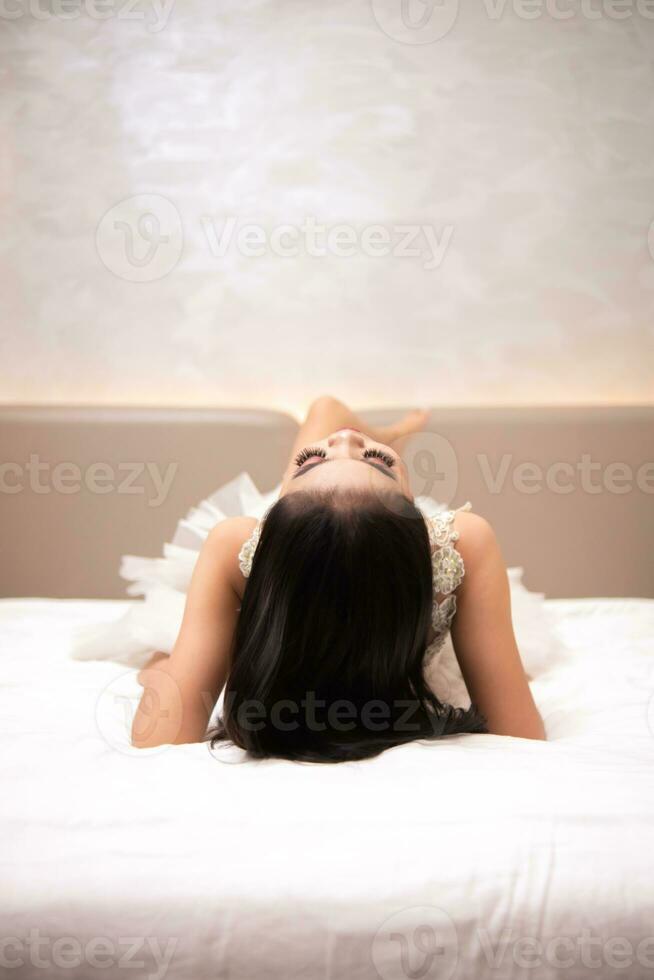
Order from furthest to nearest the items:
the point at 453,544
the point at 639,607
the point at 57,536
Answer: the point at 57,536
the point at 639,607
the point at 453,544

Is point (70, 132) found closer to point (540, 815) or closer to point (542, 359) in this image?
point (542, 359)

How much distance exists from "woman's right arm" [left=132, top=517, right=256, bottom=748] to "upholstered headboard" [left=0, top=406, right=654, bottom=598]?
911mm

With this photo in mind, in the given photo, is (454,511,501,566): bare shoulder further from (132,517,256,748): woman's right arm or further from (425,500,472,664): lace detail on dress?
(132,517,256,748): woman's right arm

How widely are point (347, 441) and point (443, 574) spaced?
10.4 inches

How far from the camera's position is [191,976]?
708 mm

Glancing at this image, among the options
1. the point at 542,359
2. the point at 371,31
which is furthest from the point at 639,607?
the point at 371,31

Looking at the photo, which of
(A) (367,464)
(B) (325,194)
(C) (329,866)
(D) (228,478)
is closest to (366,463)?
(A) (367,464)

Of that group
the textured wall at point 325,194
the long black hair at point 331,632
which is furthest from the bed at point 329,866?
the textured wall at point 325,194

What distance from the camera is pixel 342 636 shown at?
104cm

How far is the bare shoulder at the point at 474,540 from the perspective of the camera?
4.12ft

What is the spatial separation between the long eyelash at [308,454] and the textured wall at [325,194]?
1099 millimetres

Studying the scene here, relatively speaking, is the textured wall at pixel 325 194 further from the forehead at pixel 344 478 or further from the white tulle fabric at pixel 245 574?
the forehead at pixel 344 478

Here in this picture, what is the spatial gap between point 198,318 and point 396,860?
1860 millimetres

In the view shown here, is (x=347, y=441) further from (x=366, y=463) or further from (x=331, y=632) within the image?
(x=331, y=632)
